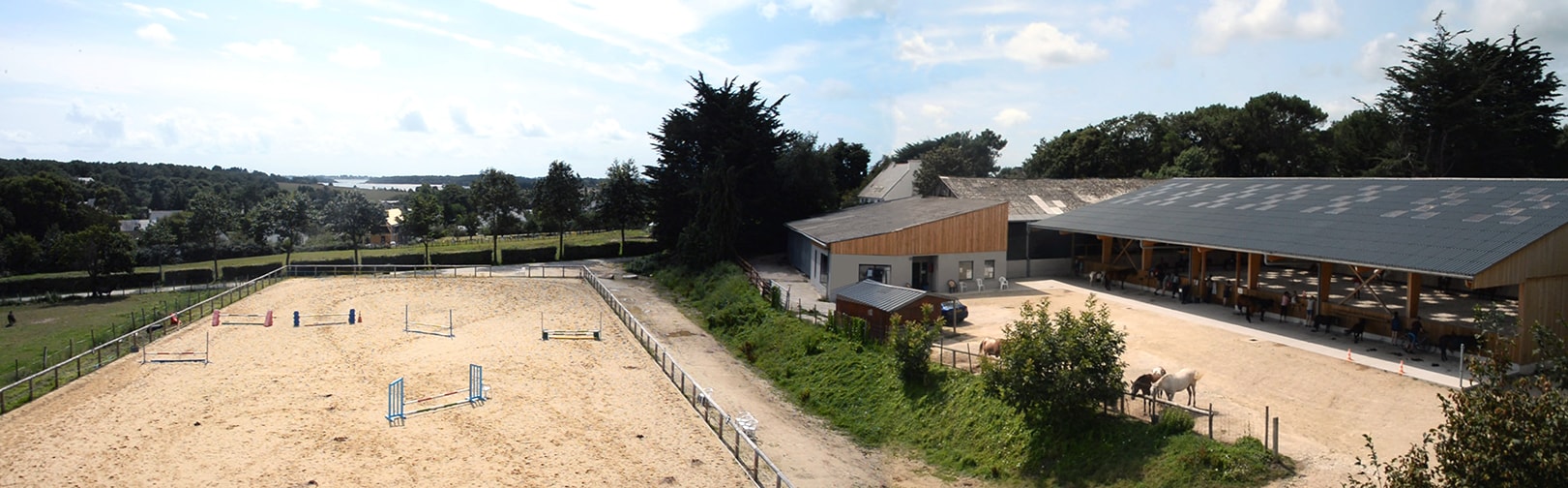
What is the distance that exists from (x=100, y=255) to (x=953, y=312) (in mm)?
40075

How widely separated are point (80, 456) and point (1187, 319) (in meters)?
25.9

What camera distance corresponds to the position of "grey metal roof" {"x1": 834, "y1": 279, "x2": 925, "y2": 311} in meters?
21.9

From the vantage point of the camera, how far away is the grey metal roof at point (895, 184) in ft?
207

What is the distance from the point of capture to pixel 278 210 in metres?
48.6

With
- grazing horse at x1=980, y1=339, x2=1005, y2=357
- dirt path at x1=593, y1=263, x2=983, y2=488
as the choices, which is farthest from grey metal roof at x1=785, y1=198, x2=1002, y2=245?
grazing horse at x1=980, y1=339, x2=1005, y2=357

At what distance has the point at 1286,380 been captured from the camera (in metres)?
17.8

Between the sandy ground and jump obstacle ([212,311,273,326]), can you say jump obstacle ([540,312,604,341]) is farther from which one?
the sandy ground

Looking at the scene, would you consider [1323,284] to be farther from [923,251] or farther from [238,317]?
[238,317]

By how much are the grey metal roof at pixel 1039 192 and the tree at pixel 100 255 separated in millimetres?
39710

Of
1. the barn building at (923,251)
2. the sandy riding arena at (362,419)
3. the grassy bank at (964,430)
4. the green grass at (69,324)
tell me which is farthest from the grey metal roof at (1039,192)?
the green grass at (69,324)

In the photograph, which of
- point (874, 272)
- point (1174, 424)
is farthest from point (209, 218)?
point (1174, 424)

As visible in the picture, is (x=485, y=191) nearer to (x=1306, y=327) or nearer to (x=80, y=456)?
(x=80, y=456)

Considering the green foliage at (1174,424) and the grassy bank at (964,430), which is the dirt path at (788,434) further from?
the green foliage at (1174,424)

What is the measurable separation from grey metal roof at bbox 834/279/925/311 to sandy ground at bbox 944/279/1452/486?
163 centimetres
